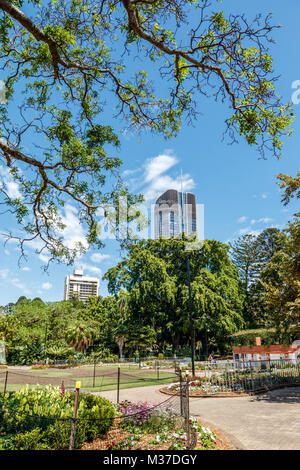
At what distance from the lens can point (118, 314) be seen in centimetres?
4559

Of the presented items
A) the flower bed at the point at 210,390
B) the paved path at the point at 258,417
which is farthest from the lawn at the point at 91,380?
the paved path at the point at 258,417

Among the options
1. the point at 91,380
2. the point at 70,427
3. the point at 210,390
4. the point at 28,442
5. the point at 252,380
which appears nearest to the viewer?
the point at 28,442

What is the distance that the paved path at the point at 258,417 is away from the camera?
6.31 meters

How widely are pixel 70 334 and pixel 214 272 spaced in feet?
→ 70.1

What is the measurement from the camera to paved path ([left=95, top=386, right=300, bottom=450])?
6.31 m

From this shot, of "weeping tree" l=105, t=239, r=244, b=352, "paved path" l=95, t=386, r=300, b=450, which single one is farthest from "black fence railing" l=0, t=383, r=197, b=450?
"weeping tree" l=105, t=239, r=244, b=352

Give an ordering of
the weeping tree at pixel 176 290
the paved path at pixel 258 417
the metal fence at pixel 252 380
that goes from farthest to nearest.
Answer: the weeping tree at pixel 176 290 → the metal fence at pixel 252 380 → the paved path at pixel 258 417

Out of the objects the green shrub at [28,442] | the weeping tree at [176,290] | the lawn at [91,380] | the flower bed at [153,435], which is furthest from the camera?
the weeping tree at [176,290]

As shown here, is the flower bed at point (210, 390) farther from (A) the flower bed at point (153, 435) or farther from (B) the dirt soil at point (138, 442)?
(B) the dirt soil at point (138, 442)

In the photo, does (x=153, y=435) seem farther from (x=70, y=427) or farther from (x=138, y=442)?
(x=70, y=427)

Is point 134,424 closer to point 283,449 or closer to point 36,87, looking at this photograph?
point 283,449

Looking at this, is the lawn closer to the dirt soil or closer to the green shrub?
the dirt soil


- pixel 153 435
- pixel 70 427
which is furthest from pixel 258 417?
pixel 70 427

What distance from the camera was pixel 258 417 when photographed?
28.2 feet
